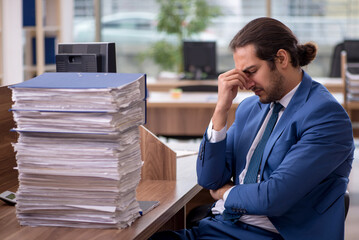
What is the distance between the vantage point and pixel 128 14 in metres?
9.59

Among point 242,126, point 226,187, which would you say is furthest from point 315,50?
point 226,187

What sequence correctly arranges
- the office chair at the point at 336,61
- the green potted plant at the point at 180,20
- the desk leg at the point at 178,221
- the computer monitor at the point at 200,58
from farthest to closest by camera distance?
the green potted plant at the point at 180,20 → the office chair at the point at 336,61 → the computer monitor at the point at 200,58 → the desk leg at the point at 178,221

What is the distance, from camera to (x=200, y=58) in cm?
744

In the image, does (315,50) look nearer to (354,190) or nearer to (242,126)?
(242,126)

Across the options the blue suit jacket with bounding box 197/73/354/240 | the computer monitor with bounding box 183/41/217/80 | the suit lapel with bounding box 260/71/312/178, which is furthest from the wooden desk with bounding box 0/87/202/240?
the computer monitor with bounding box 183/41/217/80

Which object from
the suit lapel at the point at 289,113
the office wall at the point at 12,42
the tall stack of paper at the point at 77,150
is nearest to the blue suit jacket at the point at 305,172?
the suit lapel at the point at 289,113

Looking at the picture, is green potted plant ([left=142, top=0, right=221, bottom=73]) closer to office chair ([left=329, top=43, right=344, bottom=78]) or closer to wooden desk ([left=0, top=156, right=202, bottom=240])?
office chair ([left=329, top=43, right=344, bottom=78])

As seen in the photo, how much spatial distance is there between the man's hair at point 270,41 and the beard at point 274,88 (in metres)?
0.03

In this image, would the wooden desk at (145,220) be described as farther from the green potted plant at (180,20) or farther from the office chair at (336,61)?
the green potted plant at (180,20)

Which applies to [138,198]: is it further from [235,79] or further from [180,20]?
[180,20]

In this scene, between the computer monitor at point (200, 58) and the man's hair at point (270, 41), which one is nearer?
the man's hair at point (270, 41)

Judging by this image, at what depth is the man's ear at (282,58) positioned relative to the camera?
1.99 m

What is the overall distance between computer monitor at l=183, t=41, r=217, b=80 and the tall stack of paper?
5684 millimetres

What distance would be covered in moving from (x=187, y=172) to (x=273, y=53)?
2.49 ft
